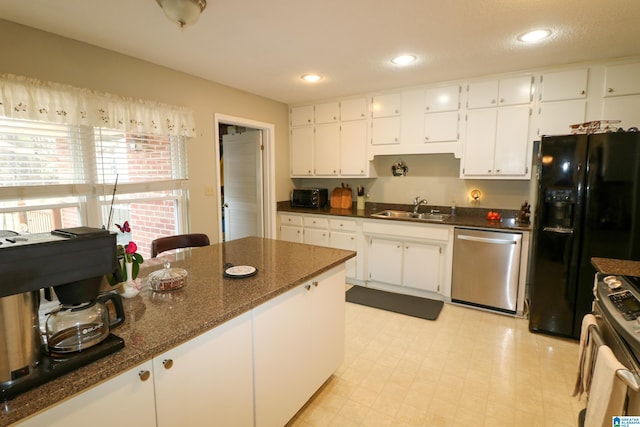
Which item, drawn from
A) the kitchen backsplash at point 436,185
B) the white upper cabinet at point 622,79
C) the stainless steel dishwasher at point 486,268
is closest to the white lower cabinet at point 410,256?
the stainless steel dishwasher at point 486,268

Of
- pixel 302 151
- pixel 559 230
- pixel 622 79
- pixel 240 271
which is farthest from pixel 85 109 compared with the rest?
pixel 622 79

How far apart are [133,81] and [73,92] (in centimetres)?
50

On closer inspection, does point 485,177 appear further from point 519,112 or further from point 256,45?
point 256,45

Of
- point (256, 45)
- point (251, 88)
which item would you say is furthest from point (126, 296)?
point (251, 88)

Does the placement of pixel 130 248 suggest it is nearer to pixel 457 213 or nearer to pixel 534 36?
pixel 534 36

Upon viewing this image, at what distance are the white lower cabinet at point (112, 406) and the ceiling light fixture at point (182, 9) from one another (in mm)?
1658

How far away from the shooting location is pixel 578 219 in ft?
8.18

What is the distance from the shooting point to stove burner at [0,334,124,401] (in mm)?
756

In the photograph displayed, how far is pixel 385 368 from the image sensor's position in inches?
89.4

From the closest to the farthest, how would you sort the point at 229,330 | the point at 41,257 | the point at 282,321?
the point at 41,257
the point at 229,330
the point at 282,321

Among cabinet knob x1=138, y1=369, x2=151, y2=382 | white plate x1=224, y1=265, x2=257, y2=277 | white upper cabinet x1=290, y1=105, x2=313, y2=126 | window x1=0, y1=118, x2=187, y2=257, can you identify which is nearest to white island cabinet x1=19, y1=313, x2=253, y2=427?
cabinet knob x1=138, y1=369, x2=151, y2=382

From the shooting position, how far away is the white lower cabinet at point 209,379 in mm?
1066

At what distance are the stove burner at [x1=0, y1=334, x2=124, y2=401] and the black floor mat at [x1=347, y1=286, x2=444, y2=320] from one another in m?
2.70

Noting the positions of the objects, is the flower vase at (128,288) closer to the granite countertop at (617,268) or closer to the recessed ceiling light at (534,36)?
the granite countertop at (617,268)
